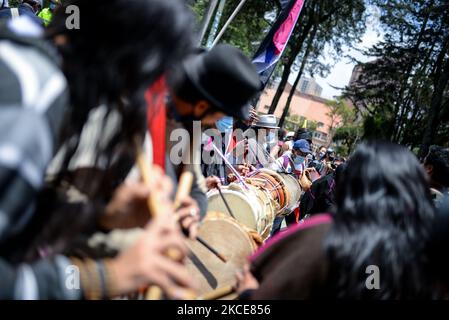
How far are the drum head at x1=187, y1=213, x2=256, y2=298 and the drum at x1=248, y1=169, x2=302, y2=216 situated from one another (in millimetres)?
2675

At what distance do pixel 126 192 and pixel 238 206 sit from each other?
3.24 metres

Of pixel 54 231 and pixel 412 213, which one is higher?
pixel 412 213

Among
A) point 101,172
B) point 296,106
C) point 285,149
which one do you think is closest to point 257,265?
point 101,172

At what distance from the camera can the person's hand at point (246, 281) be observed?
1802 mm

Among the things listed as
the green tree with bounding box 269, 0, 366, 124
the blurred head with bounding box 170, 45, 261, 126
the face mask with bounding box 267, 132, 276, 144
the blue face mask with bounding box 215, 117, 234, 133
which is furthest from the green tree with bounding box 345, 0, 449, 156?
the blurred head with bounding box 170, 45, 261, 126

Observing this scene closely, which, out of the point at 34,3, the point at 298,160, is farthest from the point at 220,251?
the point at 298,160

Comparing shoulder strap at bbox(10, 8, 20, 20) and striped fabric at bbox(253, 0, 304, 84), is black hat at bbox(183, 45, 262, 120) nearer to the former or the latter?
shoulder strap at bbox(10, 8, 20, 20)

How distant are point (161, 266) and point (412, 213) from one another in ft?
3.29

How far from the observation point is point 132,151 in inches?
54.9

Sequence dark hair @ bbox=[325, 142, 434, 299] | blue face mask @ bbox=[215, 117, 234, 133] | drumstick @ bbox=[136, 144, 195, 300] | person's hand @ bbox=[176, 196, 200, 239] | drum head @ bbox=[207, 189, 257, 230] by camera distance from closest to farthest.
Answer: drumstick @ bbox=[136, 144, 195, 300], dark hair @ bbox=[325, 142, 434, 299], person's hand @ bbox=[176, 196, 200, 239], drum head @ bbox=[207, 189, 257, 230], blue face mask @ bbox=[215, 117, 234, 133]

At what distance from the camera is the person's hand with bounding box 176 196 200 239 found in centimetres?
199

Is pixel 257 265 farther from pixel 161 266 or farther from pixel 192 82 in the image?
pixel 192 82

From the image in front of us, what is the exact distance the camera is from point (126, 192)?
1398 millimetres

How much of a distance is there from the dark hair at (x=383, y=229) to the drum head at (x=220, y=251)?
144cm
